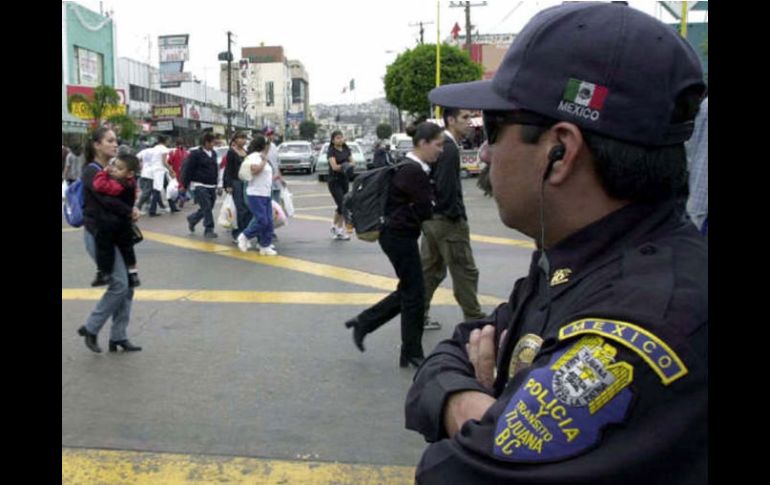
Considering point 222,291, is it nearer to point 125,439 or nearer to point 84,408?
point 84,408

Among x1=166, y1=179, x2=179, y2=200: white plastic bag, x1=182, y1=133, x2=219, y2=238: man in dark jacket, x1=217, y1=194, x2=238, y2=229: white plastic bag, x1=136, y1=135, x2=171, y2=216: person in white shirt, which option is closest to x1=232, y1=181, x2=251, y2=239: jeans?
x1=217, y1=194, x2=238, y2=229: white plastic bag

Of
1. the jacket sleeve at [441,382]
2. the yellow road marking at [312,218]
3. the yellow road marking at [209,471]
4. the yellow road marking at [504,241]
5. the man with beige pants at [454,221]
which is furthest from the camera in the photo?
the yellow road marking at [312,218]

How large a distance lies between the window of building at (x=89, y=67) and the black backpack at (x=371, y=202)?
40.9m

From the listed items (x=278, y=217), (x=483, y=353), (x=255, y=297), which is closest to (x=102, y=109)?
(x=278, y=217)

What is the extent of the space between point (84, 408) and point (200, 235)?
8158 millimetres

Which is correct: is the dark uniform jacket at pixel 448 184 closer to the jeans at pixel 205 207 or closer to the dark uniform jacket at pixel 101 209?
the dark uniform jacket at pixel 101 209

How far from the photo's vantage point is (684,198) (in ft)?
4.59

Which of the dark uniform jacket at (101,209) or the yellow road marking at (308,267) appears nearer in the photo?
the dark uniform jacket at (101,209)

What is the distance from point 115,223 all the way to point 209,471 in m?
2.75

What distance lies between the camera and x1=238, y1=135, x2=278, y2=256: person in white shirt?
10.3 meters

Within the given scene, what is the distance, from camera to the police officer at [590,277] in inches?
43.0

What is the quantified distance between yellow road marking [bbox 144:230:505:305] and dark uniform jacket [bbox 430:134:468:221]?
1.48 meters

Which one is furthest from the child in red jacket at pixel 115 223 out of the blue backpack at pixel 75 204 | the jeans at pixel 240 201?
the jeans at pixel 240 201

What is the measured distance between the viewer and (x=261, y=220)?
1034 centimetres
